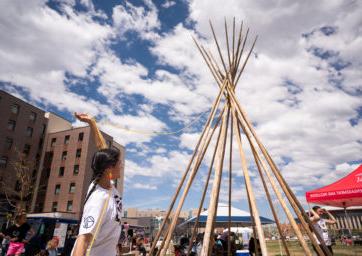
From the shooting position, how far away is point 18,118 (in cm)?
2991

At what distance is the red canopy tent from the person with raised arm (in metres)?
7.44

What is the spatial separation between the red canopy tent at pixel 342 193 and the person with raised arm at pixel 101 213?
7.44 metres

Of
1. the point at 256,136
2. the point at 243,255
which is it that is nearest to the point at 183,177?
the point at 256,136

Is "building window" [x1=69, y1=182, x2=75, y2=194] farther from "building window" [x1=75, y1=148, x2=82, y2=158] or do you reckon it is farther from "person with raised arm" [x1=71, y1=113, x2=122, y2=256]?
"person with raised arm" [x1=71, y1=113, x2=122, y2=256]

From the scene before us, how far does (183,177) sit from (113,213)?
2.48m

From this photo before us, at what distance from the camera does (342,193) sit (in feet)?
24.9

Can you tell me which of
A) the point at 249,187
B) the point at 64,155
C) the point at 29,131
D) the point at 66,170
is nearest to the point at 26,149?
the point at 29,131

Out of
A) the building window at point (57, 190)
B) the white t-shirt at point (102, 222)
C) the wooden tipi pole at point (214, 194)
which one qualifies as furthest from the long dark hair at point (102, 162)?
the building window at point (57, 190)

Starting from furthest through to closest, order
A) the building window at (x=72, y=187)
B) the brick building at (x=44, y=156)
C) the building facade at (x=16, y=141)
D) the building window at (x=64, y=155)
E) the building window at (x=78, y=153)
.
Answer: the building window at (x=64, y=155)
the building window at (x=78, y=153)
the building window at (x=72, y=187)
the brick building at (x=44, y=156)
the building facade at (x=16, y=141)

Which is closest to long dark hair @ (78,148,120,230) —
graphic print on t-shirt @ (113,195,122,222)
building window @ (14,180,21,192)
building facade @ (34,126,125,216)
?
graphic print on t-shirt @ (113,195,122,222)

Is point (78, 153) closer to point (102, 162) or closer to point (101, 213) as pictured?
point (102, 162)

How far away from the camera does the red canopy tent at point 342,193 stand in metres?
7.36

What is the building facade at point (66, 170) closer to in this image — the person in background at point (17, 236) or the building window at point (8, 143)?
the building window at point (8, 143)

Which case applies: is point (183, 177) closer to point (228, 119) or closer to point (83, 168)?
point (228, 119)
